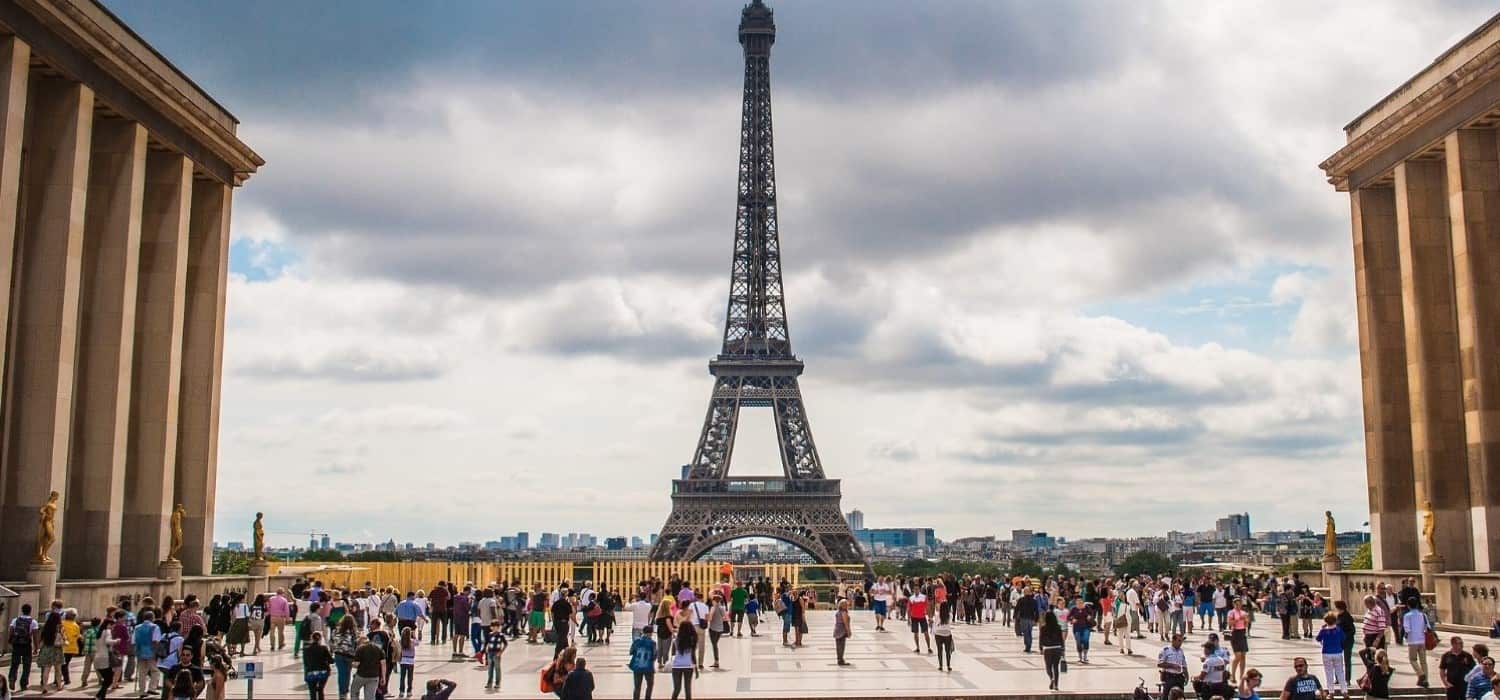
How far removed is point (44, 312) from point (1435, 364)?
4006 centimetres

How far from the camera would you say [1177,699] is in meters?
20.2

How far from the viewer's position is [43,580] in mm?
32188

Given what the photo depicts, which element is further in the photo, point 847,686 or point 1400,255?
point 1400,255

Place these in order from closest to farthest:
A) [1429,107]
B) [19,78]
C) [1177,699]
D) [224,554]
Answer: [1177,699] < [19,78] < [1429,107] < [224,554]

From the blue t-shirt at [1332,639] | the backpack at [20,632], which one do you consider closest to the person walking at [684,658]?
the blue t-shirt at [1332,639]

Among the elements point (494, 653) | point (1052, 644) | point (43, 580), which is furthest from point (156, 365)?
point (1052, 644)

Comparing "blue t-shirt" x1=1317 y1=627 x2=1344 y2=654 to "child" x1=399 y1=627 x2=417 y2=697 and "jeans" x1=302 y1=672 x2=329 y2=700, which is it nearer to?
"child" x1=399 y1=627 x2=417 y2=697

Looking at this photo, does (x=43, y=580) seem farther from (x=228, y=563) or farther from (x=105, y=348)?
(x=228, y=563)

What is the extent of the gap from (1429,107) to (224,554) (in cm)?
8130

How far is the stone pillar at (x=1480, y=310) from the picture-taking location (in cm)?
4022

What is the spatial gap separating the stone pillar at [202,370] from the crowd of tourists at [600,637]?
16.1 ft

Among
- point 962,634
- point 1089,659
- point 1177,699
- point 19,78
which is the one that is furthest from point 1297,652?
point 19,78

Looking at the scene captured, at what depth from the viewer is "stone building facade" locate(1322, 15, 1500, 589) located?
4047cm

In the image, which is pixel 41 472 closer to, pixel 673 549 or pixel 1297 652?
pixel 1297 652
